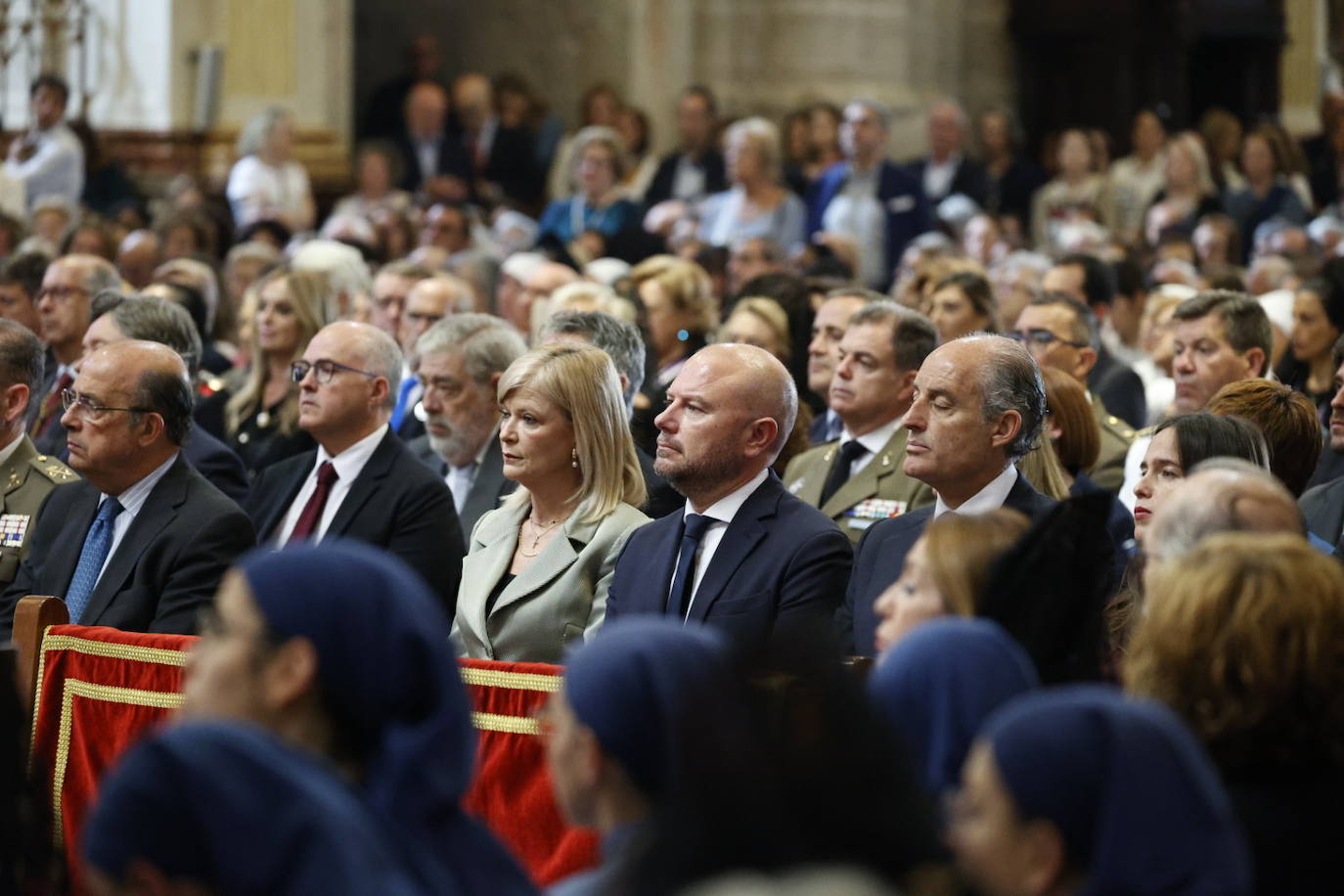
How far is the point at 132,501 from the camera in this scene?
577 centimetres

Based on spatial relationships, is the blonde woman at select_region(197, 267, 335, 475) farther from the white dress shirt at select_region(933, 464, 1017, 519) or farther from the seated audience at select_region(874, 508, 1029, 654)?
the seated audience at select_region(874, 508, 1029, 654)

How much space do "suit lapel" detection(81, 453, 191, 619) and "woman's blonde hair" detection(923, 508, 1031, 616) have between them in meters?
2.64

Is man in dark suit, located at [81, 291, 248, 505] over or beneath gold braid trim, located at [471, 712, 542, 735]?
over

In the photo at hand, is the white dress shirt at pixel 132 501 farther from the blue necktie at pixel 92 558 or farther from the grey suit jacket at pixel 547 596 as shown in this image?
the grey suit jacket at pixel 547 596

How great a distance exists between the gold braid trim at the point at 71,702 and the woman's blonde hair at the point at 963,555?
6.35 feet

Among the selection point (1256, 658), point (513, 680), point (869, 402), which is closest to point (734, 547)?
point (513, 680)

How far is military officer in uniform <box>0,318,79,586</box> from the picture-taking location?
6.11 meters

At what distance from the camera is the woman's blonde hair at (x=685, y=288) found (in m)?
8.93

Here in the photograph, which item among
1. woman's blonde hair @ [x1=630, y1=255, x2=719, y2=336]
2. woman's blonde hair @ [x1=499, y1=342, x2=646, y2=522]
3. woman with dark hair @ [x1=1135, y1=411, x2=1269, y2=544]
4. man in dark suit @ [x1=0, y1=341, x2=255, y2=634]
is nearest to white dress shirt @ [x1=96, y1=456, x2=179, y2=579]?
man in dark suit @ [x1=0, y1=341, x2=255, y2=634]

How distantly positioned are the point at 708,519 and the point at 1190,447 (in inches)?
46.8

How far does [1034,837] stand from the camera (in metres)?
2.62

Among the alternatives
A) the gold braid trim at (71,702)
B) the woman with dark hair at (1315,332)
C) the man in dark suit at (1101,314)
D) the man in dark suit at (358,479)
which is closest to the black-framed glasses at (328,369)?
the man in dark suit at (358,479)

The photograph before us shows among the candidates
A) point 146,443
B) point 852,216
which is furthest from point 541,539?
point 852,216

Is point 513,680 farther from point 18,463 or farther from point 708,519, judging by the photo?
point 18,463
